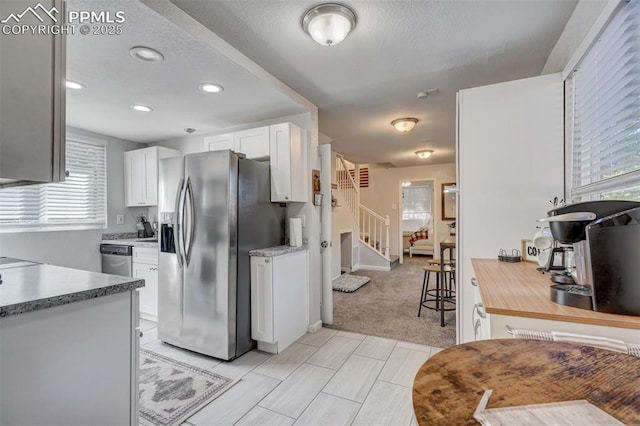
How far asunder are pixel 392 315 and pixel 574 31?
10.0ft

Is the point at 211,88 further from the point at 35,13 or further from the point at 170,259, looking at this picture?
the point at 170,259

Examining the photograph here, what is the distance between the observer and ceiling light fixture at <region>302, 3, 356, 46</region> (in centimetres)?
170

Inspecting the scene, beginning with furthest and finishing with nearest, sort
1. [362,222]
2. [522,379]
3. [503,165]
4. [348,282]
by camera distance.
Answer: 1. [362,222]
2. [348,282]
3. [503,165]
4. [522,379]

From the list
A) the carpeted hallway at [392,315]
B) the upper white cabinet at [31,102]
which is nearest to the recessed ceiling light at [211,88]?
the upper white cabinet at [31,102]

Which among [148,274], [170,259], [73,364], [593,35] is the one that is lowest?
[148,274]

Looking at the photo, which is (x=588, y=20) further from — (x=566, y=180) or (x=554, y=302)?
(x=554, y=302)

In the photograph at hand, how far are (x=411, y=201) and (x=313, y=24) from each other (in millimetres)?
8524

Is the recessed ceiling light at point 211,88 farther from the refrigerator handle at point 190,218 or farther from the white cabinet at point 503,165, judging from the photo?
the white cabinet at point 503,165

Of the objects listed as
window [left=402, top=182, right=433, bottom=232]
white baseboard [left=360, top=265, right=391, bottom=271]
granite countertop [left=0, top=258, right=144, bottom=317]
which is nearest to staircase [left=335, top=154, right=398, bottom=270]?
white baseboard [left=360, top=265, right=391, bottom=271]

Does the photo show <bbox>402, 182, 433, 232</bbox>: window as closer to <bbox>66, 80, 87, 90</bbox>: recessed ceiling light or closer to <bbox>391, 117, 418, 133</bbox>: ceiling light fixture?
<bbox>391, 117, 418, 133</bbox>: ceiling light fixture

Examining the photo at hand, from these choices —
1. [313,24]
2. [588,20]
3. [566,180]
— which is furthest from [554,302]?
[313,24]

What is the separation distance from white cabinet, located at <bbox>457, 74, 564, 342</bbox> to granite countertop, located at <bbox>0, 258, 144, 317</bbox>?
2.14 m

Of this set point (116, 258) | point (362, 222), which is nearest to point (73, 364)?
point (116, 258)

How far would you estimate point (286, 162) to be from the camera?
113 inches
